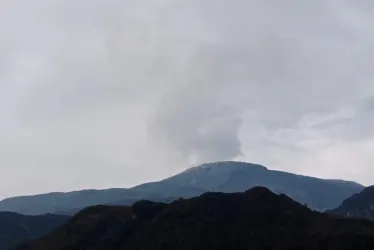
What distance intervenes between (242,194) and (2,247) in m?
106

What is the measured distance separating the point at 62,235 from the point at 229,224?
35.8 m

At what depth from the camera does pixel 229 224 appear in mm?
106312

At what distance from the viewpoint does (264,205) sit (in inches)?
4414

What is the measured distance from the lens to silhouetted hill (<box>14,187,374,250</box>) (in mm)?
96312

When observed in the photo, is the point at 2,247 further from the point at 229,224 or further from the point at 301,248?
the point at 301,248

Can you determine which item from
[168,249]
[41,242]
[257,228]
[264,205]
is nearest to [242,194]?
[264,205]

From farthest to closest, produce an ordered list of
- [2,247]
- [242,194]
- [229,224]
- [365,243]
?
1. [2,247]
2. [242,194]
3. [229,224]
4. [365,243]

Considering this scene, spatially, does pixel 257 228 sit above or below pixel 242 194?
below

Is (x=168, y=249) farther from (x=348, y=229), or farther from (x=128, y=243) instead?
(x=348, y=229)

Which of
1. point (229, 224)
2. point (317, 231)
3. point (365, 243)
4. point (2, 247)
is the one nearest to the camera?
point (365, 243)

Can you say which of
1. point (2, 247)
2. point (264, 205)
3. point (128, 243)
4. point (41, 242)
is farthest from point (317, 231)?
point (2, 247)

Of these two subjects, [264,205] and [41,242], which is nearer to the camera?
[264,205]

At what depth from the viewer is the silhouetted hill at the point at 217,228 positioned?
96.3 m

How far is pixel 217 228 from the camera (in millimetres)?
105188
